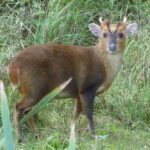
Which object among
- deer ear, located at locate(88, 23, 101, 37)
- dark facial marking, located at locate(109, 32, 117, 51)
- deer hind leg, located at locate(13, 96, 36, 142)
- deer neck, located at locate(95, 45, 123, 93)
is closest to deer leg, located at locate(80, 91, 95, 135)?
deer neck, located at locate(95, 45, 123, 93)

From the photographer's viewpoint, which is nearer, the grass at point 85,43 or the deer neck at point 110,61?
the grass at point 85,43

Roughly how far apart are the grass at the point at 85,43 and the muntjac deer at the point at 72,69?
0.94ft

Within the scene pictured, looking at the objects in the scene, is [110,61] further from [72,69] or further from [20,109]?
[20,109]

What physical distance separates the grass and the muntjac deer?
0.29 metres

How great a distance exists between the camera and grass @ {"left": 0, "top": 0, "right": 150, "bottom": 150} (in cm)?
635

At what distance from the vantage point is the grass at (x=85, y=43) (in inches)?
250

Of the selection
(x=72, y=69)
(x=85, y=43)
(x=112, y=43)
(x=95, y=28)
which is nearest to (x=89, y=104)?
(x=72, y=69)

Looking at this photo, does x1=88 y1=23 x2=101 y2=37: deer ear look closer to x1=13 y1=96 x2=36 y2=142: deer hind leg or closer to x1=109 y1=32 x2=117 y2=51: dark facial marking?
x1=109 y1=32 x2=117 y2=51: dark facial marking

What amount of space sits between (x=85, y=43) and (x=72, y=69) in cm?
265

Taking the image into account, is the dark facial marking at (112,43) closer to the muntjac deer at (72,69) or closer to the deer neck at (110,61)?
the muntjac deer at (72,69)

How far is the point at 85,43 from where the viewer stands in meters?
8.91

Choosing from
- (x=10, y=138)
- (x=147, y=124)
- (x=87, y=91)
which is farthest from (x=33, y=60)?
(x=10, y=138)

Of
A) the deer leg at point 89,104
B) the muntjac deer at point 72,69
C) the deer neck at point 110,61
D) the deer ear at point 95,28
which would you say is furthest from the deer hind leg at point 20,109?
the deer ear at point 95,28

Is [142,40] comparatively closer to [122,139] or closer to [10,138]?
[122,139]
